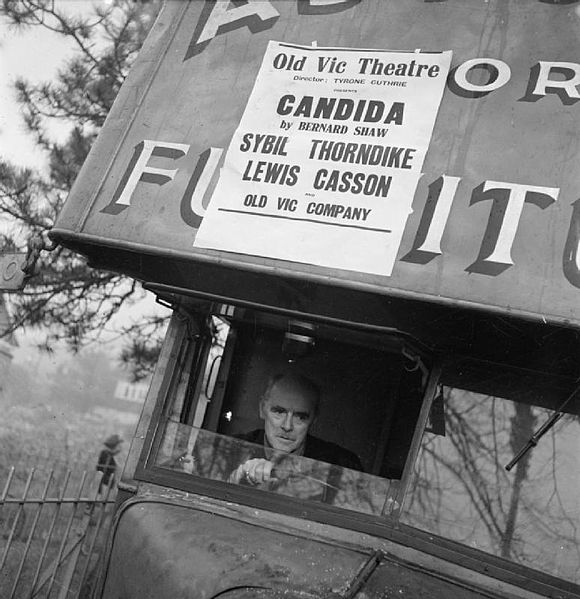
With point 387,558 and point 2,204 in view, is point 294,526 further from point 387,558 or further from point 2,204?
point 2,204

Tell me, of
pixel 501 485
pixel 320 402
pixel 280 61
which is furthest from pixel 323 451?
pixel 280 61

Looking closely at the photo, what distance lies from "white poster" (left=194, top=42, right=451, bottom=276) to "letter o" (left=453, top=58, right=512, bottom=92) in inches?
2.5

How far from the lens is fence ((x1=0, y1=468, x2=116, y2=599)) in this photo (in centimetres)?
432

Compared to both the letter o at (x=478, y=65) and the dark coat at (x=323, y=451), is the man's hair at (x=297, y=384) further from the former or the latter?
the letter o at (x=478, y=65)

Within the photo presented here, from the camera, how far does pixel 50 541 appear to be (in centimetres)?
686

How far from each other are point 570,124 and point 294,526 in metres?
1.78

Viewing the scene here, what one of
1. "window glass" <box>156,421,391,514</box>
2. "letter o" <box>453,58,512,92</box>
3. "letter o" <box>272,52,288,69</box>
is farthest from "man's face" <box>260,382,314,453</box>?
"letter o" <box>453,58,512,92</box>

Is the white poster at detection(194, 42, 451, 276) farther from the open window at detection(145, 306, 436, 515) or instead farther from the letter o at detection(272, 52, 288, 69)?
the open window at detection(145, 306, 436, 515)

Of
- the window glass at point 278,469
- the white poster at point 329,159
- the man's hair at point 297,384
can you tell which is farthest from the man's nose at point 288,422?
the white poster at point 329,159

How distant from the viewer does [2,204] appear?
259 inches

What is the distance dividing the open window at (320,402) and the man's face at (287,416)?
0.09 meters

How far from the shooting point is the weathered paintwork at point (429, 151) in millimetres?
2609

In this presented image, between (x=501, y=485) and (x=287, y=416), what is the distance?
3.60 ft

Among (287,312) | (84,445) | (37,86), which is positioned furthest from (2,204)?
(84,445)
